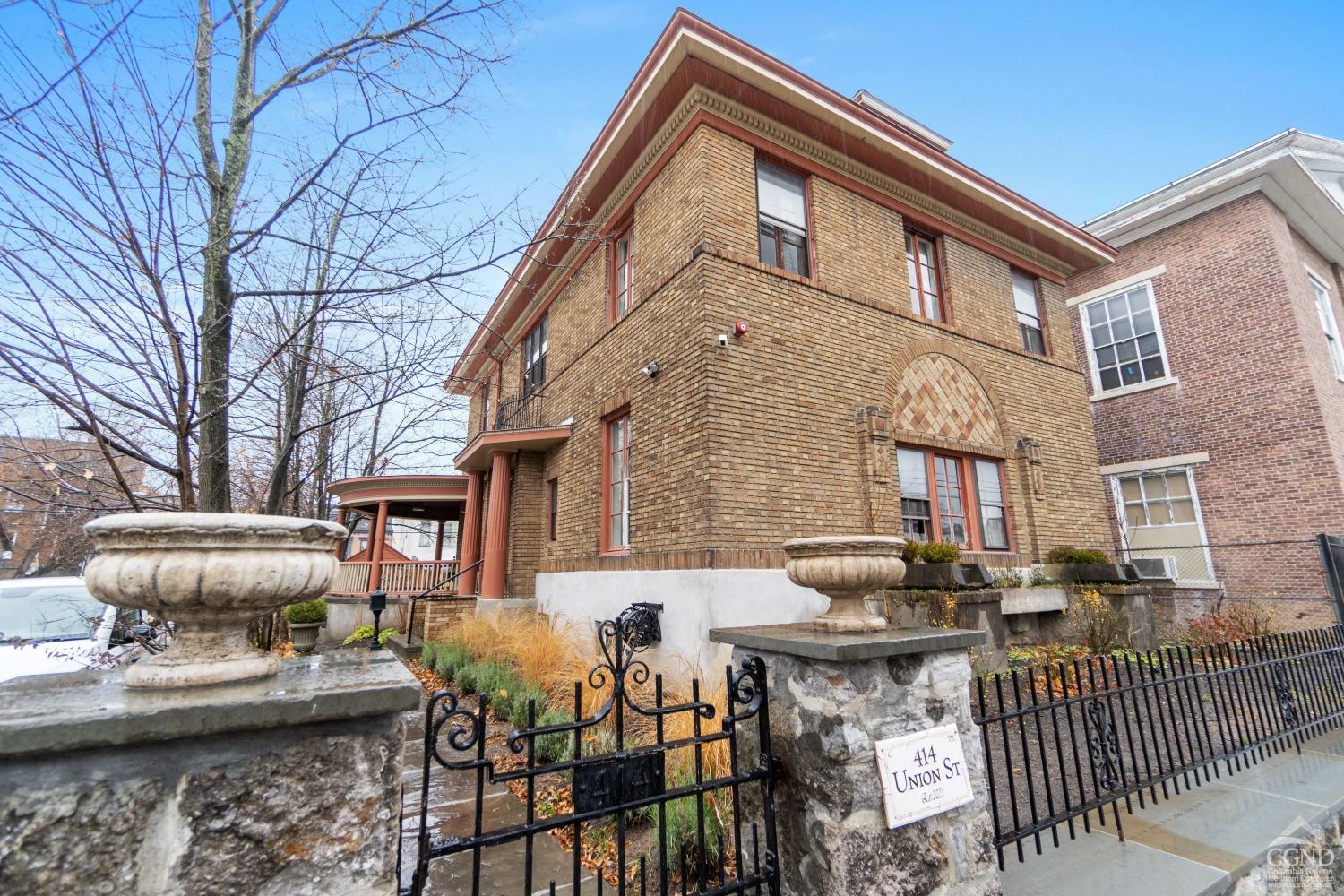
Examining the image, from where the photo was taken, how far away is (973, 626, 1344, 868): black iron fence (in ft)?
9.43

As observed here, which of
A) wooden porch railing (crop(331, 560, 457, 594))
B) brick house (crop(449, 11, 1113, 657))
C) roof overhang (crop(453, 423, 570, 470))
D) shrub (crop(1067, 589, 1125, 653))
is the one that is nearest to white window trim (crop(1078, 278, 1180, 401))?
brick house (crop(449, 11, 1113, 657))

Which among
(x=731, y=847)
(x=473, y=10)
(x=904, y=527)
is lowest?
(x=731, y=847)

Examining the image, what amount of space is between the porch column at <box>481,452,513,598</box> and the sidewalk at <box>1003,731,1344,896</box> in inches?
343

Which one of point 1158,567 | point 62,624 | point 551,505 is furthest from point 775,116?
point 1158,567

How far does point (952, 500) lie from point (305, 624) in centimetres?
1133

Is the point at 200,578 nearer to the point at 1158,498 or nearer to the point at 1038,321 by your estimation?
the point at 1038,321

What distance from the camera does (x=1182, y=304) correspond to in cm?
1231

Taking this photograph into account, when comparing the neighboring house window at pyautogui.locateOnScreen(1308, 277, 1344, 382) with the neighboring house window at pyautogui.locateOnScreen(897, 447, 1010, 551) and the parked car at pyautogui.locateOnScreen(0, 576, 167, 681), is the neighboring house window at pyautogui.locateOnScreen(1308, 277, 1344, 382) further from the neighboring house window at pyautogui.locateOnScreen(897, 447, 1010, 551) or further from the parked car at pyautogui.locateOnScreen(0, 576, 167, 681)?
the parked car at pyautogui.locateOnScreen(0, 576, 167, 681)

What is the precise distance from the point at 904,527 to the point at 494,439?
6.89m

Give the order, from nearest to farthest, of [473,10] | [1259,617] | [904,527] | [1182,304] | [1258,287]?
[473,10]
[904,527]
[1259,617]
[1258,287]
[1182,304]

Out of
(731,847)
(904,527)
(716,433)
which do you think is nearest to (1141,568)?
(904,527)

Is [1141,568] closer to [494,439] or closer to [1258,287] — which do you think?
[1258,287]

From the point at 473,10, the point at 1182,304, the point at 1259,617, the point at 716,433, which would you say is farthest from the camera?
the point at 1182,304

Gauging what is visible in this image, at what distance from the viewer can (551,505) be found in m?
10.4
